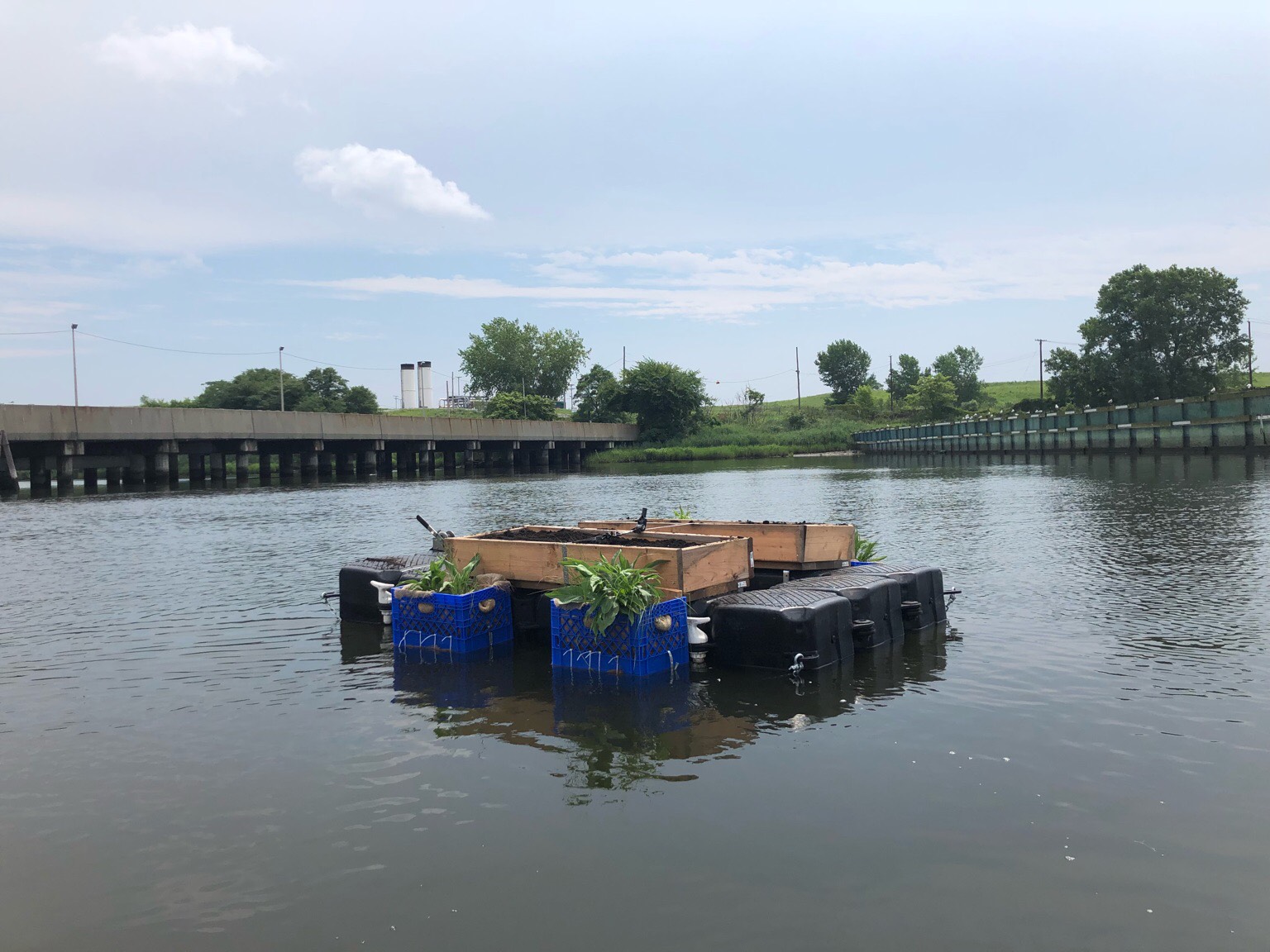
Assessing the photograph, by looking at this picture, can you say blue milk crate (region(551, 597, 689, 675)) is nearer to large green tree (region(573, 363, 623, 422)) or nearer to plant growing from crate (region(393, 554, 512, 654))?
plant growing from crate (region(393, 554, 512, 654))

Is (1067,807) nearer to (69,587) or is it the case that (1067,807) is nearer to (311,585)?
(311,585)

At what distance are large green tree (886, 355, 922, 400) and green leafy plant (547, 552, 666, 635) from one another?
148 m

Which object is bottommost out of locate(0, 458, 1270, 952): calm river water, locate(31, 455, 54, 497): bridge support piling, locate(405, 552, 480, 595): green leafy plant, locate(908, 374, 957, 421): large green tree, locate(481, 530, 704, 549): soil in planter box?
locate(0, 458, 1270, 952): calm river water

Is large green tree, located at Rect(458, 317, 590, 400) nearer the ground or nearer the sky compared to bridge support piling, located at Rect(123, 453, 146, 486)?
nearer the sky

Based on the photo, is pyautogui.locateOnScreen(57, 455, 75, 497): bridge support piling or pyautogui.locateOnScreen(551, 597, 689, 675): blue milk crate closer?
pyautogui.locateOnScreen(551, 597, 689, 675): blue milk crate

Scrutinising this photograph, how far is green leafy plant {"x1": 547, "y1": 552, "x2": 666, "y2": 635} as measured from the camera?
9.66 meters

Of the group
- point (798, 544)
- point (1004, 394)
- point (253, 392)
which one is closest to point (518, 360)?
point (253, 392)

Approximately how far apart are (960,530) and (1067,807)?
56.3 ft

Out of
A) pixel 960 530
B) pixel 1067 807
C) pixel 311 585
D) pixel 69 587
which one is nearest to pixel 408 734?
pixel 1067 807

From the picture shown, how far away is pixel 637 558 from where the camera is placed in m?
10.3

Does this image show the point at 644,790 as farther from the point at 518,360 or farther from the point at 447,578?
the point at 518,360

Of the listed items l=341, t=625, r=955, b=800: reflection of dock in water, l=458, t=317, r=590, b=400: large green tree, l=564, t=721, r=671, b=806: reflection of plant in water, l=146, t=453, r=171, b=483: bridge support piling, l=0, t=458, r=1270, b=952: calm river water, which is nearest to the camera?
l=0, t=458, r=1270, b=952: calm river water

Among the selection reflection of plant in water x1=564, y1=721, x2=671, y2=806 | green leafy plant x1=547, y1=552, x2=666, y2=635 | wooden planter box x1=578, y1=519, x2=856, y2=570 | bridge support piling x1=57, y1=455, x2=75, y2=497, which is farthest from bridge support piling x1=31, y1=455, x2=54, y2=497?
reflection of plant in water x1=564, y1=721, x2=671, y2=806

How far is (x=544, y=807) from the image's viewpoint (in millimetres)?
6578
